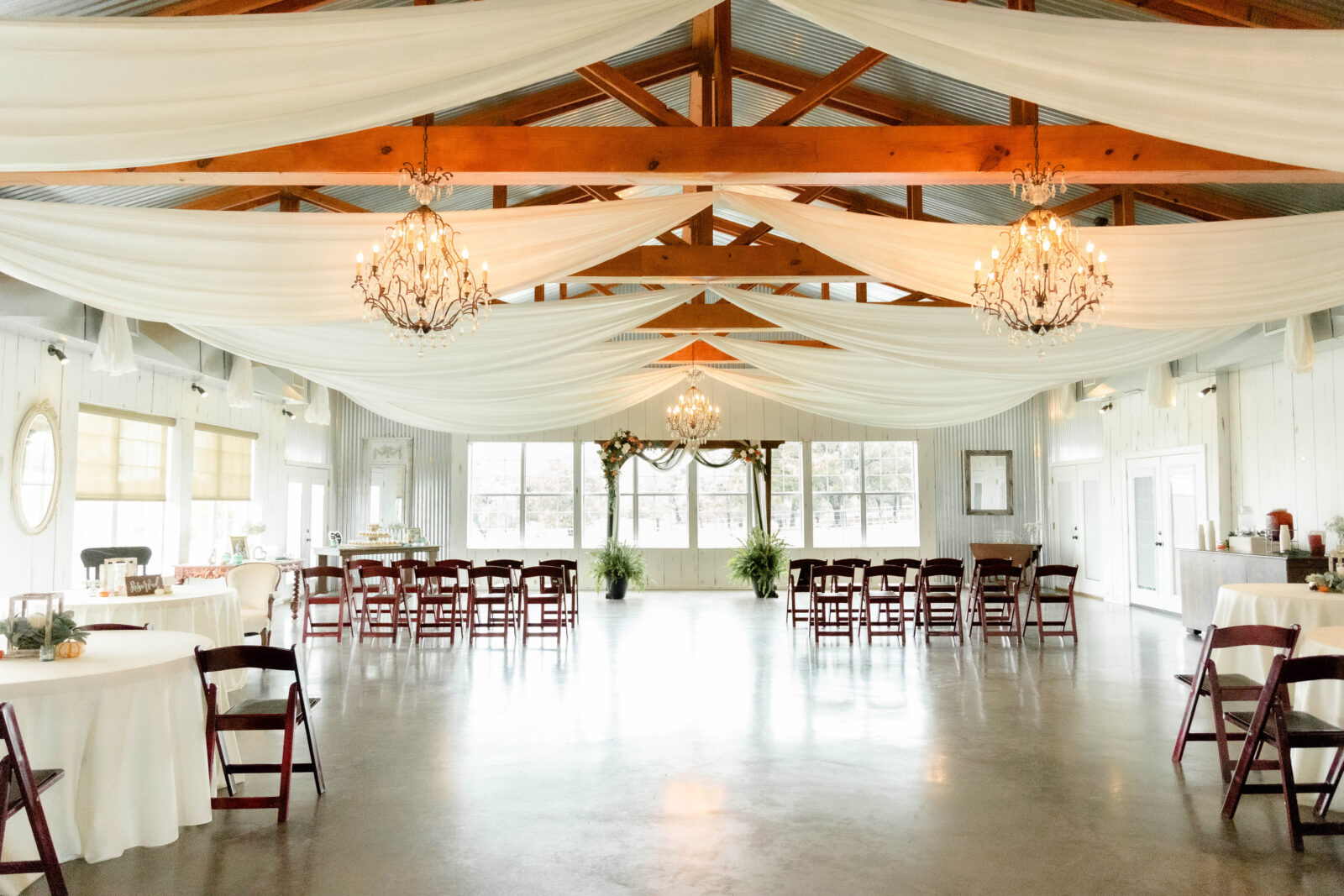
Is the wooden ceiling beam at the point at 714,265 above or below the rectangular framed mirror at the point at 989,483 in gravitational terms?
above

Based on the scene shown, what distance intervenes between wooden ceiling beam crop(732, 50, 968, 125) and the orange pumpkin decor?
6081 millimetres

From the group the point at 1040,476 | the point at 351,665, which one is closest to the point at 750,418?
the point at 1040,476

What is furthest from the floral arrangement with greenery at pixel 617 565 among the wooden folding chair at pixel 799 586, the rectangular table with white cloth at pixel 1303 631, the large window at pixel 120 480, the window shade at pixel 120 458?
the rectangular table with white cloth at pixel 1303 631

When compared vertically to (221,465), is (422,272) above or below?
above

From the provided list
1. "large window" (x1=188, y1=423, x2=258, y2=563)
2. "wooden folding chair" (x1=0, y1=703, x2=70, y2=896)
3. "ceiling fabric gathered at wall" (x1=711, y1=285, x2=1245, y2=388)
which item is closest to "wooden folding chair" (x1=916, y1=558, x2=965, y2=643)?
"ceiling fabric gathered at wall" (x1=711, y1=285, x2=1245, y2=388)

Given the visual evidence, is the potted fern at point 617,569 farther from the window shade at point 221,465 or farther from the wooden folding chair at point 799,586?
the window shade at point 221,465

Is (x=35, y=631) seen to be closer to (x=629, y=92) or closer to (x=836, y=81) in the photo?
(x=629, y=92)

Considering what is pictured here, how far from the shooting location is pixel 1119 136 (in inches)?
195

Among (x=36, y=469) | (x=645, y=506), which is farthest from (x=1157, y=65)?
(x=645, y=506)

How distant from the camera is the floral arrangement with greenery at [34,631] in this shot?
391 centimetres

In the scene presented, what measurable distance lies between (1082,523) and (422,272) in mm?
13055

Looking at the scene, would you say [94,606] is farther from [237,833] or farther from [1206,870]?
[1206,870]

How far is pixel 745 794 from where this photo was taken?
4.48 meters

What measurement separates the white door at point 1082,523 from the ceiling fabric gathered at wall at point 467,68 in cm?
1162
